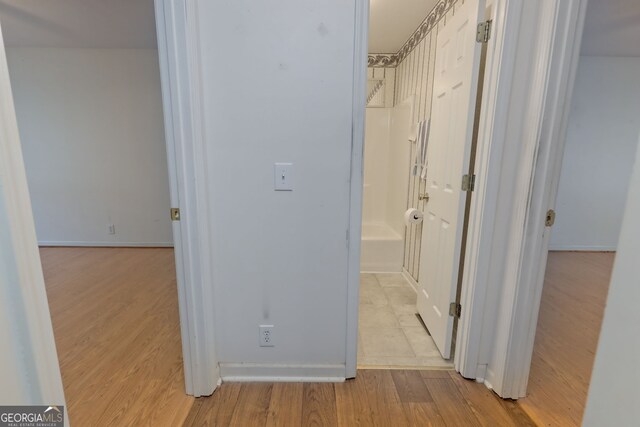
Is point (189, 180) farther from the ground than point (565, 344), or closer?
farther from the ground

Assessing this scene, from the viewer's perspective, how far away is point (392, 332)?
206cm

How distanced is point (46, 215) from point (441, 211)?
480 cm

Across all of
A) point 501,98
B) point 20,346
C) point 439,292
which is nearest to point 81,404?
point 20,346

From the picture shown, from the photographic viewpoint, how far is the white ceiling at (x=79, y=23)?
96.6 inches

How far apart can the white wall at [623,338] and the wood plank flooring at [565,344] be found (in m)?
1.06

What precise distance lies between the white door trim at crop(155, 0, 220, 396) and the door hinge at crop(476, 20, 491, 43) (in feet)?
4.32

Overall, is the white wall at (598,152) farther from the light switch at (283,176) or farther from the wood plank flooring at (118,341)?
the wood plank flooring at (118,341)

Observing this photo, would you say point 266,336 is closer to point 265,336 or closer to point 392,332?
point 265,336

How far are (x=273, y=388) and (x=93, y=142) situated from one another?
151 inches

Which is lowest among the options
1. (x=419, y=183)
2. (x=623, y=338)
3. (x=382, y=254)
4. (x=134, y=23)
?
(x=382, y=254)

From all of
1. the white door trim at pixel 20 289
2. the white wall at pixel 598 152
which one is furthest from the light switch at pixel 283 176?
the white wall at pixel 598 152

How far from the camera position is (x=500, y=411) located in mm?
1410

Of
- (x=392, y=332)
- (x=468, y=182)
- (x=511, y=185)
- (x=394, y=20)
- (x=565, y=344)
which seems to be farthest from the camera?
(x=394, y=20)

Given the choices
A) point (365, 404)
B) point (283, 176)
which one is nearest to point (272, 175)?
point (283, 176)
